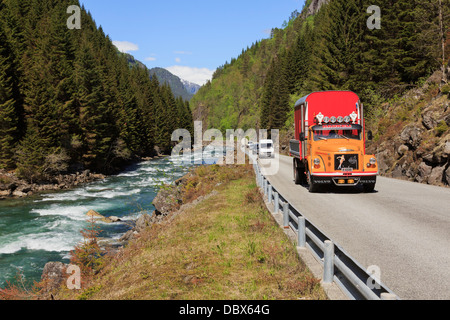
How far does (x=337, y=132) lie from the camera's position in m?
14.6

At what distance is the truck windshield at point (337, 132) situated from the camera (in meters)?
14.5

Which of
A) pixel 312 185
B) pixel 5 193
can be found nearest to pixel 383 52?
pixel 312 185

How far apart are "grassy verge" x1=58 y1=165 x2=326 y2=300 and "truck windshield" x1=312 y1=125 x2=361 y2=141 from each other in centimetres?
508

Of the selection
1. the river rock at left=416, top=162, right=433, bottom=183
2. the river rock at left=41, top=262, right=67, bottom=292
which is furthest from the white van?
the river rock at left=41, top=262, right=67, bottom=292

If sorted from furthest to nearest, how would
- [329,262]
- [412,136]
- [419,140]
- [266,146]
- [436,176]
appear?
[266,146] → [412,136] → [419,140] → [436,176] → [329,262]

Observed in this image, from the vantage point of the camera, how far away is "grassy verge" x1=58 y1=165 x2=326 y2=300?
5.52 metres

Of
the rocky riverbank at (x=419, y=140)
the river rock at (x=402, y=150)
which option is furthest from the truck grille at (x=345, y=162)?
the river rock at (x=402, y=150)

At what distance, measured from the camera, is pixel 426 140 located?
17.8 metres

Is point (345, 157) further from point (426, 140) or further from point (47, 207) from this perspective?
point (47, 207)

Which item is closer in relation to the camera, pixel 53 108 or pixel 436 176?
pixel 436 176

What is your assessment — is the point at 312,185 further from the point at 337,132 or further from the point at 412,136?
the point at 412,136

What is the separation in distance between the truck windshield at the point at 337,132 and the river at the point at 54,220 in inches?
279

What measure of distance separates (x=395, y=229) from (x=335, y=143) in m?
6.47

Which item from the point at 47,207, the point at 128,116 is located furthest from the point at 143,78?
the point at 47,207
